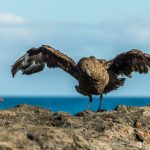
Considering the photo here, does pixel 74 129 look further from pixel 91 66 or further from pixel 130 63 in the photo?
pixel 130 63

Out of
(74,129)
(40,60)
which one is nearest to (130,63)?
(40,60)

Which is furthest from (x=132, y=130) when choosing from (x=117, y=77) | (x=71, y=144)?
(x=117, y=77)

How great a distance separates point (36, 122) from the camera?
11.8 meters

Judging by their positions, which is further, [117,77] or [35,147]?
[117,77]

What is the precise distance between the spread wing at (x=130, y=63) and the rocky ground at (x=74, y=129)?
6.22 meters

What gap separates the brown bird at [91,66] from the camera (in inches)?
768

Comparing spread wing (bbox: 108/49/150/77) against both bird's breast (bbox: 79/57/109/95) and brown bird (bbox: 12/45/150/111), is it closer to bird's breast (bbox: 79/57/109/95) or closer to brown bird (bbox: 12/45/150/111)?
brown bird (bbox: 12/45/150/111)

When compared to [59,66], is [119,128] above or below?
below

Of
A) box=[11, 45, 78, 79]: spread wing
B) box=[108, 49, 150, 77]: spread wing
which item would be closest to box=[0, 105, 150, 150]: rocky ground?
box=[108, 49, 150, 77]: spread wing

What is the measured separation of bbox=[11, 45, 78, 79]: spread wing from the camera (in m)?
22.3

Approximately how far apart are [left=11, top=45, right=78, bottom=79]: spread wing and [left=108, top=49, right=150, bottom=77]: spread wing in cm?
149

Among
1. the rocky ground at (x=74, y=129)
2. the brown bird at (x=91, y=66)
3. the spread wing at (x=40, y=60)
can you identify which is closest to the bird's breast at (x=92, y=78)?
the brown bird at (x=91, y=66)

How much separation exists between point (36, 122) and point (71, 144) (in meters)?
3.35

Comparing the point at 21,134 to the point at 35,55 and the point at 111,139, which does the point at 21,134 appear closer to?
the point at 111,139
